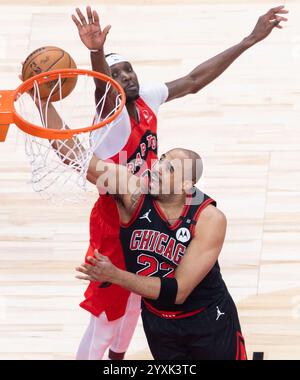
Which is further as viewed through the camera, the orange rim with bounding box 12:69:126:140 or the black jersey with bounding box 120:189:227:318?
the black jersey with bounding box 120:189:227:318

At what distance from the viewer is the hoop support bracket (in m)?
5.42

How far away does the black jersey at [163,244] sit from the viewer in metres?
5.54

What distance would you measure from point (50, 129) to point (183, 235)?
2.37 feet

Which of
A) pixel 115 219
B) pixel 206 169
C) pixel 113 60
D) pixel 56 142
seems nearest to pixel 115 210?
pixel 115 219

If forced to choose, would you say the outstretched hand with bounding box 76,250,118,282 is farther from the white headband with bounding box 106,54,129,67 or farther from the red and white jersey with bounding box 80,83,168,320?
the white headband with bounding box 106,54,129,67

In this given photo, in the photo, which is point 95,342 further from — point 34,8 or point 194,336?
point 34,8

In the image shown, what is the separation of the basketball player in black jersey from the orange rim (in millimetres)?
286

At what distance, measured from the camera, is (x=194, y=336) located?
5.57 metres

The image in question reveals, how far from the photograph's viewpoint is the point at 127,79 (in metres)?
5.99

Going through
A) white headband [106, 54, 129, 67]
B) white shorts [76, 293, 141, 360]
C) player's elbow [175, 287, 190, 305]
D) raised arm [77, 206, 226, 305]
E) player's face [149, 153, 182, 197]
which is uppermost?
white headband [106, 54, 129, 67]

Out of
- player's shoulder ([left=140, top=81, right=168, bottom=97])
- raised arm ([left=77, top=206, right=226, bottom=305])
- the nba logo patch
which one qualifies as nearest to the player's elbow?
raised arm ([left=77, top=206, right=226, bottom=305])
